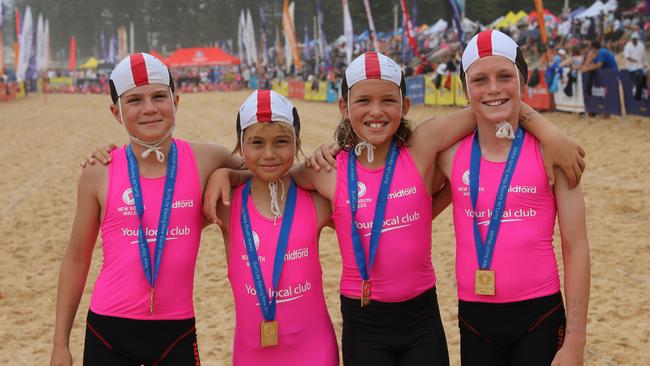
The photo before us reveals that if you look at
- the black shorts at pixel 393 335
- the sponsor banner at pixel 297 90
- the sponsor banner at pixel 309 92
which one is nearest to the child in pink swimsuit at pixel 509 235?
the black shorts at pixel 393 335

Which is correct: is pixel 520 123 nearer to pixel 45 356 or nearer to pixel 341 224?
pixel 341 224

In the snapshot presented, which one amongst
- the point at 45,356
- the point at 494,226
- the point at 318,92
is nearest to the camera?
the point at 494,226

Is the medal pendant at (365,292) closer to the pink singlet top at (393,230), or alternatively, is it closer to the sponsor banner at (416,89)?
the pink singlet top at (393,230)

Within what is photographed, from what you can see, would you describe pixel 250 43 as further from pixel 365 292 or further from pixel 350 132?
pixel 365 292

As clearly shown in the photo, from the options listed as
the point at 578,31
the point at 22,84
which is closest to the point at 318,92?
the point at 578,31

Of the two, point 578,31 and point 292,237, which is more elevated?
point 578,31

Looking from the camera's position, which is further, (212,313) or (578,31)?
(578,31)

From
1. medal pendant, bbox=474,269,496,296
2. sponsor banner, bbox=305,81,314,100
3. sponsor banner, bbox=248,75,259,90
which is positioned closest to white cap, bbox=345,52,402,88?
medal pendant, bbox=474,269,496,296

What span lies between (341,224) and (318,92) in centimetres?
3205

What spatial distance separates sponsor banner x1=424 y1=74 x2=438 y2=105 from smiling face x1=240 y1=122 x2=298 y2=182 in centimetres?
2156

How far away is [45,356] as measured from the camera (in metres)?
5.22

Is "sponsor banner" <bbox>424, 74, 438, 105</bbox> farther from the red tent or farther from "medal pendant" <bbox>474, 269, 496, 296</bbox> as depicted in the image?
the red tent

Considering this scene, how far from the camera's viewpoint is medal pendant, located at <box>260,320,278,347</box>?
2.99 meters

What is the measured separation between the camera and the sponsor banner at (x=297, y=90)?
3778cm
